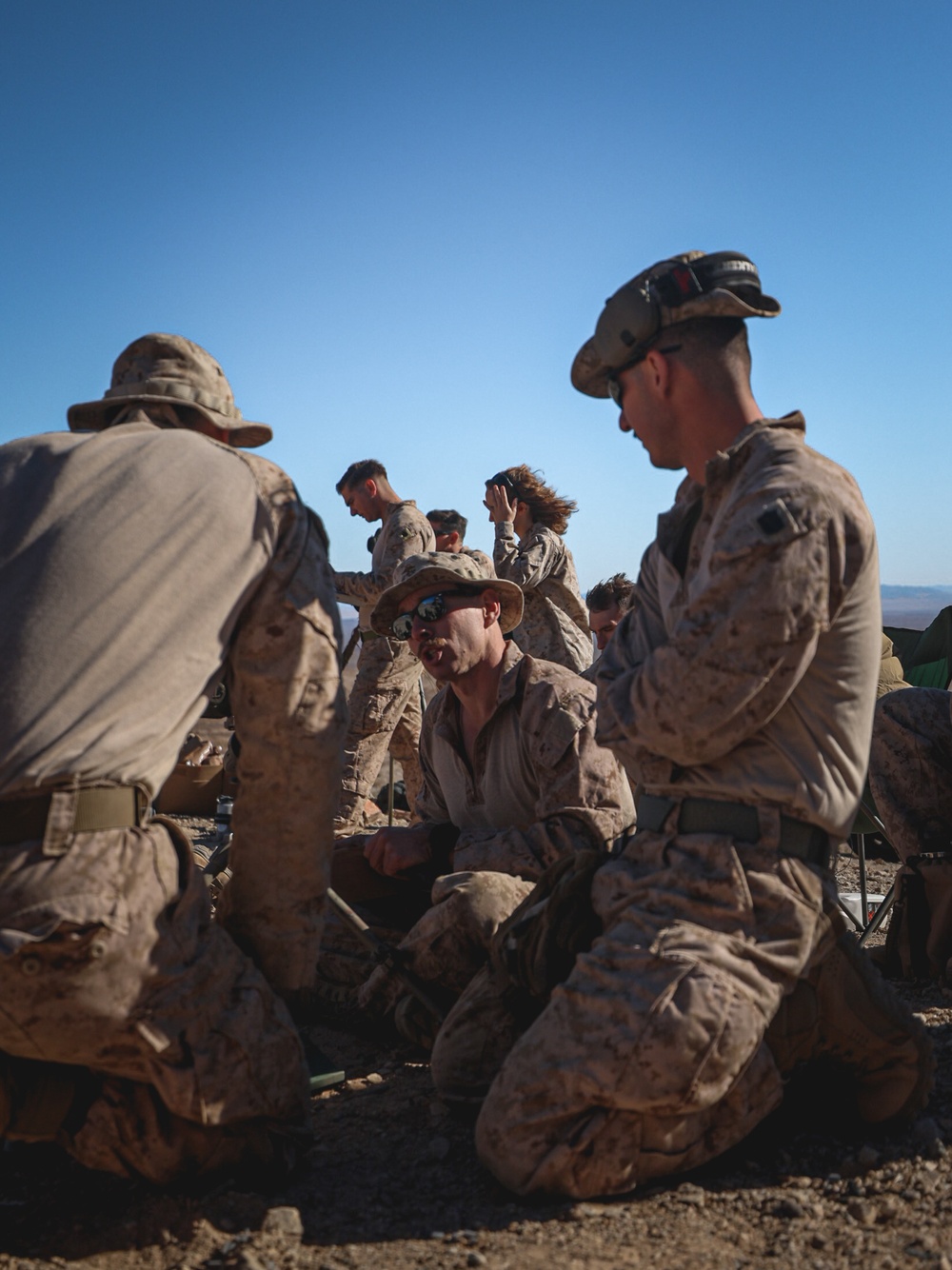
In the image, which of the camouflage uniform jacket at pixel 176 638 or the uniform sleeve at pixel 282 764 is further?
the uniform sleeve at pixel 282 764

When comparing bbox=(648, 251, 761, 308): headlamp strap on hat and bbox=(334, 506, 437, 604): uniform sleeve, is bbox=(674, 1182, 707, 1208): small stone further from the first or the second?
bbox=(334, 506, 437, 604): uniform sleeve

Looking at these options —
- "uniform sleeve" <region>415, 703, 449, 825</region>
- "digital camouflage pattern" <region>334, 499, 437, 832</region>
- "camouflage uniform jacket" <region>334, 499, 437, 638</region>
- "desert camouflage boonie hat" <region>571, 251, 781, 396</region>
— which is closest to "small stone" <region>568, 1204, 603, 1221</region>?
"uniform sleeve" <region>415, 703, 449, 825</region>

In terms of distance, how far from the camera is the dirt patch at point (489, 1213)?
7.45ft

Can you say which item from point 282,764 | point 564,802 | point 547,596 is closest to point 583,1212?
point 282,764

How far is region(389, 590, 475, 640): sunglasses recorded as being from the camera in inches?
166

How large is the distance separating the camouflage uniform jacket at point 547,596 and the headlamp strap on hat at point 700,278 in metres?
5.40

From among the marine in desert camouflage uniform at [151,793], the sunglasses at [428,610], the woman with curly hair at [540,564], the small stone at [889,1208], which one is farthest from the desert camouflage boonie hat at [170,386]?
the woman with curly hair at [540,564]

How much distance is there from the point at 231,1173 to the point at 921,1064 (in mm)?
1671

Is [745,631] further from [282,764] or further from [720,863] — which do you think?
[282,764]

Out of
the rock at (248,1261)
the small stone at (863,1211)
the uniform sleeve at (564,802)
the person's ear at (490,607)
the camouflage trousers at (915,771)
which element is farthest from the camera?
the camouflage trousers at (915,771)

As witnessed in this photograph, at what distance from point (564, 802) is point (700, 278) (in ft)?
5.45

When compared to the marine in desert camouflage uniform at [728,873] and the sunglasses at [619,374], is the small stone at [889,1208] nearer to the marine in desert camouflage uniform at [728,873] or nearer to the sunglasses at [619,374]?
the marine in desert camouflage uniform at [728,873]

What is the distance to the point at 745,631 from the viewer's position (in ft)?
8.35

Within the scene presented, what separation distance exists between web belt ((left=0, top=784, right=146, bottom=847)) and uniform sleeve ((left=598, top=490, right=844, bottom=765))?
1.18m
